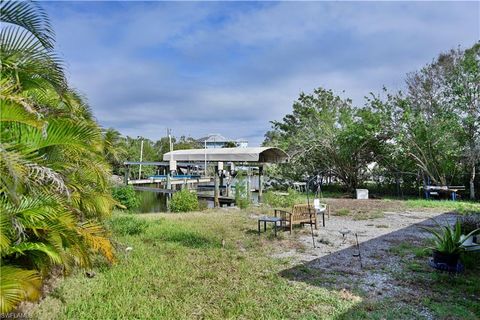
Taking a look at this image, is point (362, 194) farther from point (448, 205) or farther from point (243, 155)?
point (243, 155)

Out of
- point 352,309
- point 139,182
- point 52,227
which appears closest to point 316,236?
point 352,309

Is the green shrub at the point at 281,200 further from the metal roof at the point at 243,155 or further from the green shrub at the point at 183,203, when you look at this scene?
the green shrub at the point at 183,203

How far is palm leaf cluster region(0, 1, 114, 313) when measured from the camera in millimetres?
2574

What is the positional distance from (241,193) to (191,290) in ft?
32.4

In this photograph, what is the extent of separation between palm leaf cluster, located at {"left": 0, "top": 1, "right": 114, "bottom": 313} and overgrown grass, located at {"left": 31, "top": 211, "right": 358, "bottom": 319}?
0.73 metres

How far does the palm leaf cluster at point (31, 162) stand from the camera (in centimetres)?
257

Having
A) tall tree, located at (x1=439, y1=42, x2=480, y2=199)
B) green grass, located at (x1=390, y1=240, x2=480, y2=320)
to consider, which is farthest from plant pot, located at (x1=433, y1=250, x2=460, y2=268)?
tall tree, located at (x1=439, y1=42, x2=480, y2=199)

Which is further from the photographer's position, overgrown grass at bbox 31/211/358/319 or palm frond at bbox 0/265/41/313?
overgrown grass at bbox 31/211/358/319

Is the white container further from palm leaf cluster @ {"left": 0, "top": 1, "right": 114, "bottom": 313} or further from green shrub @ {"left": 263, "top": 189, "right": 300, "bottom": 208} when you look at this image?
palm leaf cluster @ {"left": 0, "top": 1, "right": 114, "bottom": 313}

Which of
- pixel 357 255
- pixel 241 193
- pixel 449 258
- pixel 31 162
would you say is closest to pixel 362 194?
pixel 241 193

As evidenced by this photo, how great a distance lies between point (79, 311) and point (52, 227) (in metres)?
1.21

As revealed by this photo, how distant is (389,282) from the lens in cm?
489

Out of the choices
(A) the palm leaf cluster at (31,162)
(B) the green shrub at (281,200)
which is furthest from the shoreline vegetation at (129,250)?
(B) the green shrub at (281,200)

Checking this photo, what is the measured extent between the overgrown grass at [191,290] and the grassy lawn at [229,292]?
0.01m
